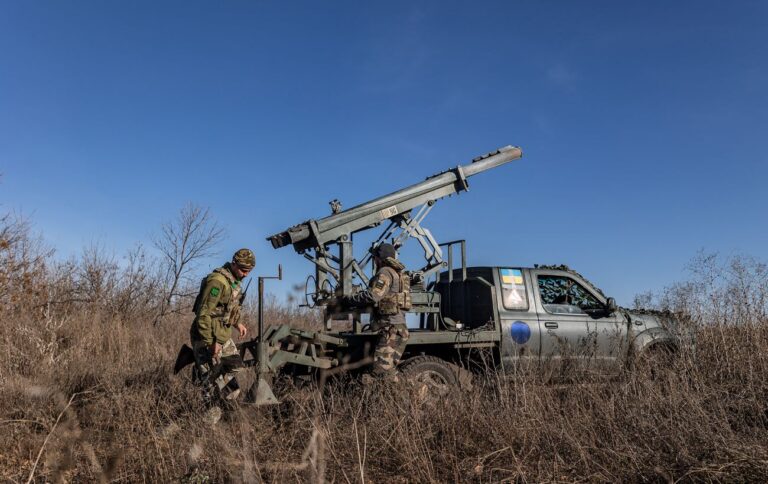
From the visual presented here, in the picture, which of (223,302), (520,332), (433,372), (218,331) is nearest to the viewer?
(218,331)

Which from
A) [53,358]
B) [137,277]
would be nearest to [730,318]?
[53,358]

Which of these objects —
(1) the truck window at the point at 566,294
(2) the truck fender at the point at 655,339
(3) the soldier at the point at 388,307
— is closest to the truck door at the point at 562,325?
(1) the truck window at the point at 566,294

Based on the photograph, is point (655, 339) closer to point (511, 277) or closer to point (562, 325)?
point (562, 325)

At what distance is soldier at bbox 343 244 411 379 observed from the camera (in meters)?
6.05

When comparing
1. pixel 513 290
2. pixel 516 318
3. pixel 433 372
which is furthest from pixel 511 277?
pixel 433 372

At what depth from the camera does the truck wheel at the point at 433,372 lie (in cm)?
628

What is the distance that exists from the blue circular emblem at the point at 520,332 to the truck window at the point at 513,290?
23cm

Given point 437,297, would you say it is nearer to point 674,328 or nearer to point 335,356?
point 335,356

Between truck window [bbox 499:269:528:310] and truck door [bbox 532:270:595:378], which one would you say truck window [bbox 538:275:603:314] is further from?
truck window [bbox 499:269:528:310]

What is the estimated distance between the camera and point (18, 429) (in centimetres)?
508

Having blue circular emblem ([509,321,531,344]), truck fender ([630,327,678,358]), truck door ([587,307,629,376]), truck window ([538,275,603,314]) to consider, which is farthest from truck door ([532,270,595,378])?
truck fender ([630,327,678,358])

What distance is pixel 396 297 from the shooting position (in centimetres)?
629

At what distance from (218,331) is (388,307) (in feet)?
5.67

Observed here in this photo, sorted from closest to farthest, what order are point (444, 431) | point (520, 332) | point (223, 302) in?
point (444, 431)
point (223, 302)
point (520, 332)
